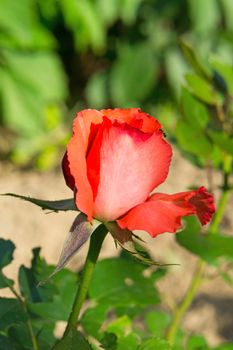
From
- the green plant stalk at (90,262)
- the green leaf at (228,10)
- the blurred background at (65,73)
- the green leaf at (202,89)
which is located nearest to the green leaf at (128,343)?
the green plant stalk at (90,262)

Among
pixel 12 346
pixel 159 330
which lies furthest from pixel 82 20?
pixel 12 346


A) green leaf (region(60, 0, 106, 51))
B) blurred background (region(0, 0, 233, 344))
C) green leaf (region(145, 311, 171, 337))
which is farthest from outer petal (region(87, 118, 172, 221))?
green leaf (region(60, 0, 106, 51))

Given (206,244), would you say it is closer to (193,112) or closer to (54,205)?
(193,112)

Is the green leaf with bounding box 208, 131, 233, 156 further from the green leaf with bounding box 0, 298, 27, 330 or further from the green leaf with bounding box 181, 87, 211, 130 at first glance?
the green leaf with bounding box 0, 298, 27, 330

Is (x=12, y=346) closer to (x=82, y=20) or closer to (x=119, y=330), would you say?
(x=119, y=330)

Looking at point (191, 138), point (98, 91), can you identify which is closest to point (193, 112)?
point (191, 138)
